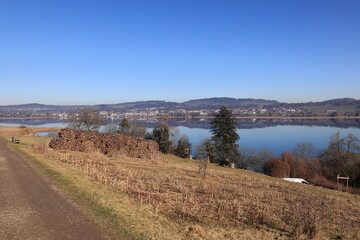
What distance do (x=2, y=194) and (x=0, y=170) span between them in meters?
5.83

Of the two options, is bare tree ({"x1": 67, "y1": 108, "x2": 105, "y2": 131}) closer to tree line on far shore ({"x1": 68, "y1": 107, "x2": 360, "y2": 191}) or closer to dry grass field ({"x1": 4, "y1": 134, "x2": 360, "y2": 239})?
tree line on far shore ({"x1": 68, "y1": 107, "x2": 360, "y2": 191})

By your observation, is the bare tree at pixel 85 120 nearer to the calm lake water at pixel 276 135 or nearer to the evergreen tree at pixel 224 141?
the calm lake water at pixel 276 135

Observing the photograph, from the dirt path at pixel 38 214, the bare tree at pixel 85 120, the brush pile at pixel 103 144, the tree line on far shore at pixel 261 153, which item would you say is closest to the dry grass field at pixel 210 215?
the dirt path at pixel 38 214

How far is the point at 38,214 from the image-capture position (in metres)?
8.56

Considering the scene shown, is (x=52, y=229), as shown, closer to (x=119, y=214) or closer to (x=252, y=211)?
(x=119, y=214)

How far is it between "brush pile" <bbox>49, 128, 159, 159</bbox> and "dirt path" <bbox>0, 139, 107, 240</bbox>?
18821mm

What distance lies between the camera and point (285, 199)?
15.2 meters

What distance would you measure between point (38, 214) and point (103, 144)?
24.7m

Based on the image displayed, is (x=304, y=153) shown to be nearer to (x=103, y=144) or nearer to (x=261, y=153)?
(x=261, y=153)

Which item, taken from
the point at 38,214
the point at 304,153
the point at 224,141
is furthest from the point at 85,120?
the point at 38,214

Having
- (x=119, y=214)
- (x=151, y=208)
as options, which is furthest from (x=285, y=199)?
(x=119, y=214)

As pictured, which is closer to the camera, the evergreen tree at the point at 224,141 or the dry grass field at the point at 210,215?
the dry grass field at the point at 210,215

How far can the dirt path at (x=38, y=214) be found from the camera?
7.18 meters

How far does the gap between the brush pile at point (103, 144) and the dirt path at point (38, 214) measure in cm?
1882
